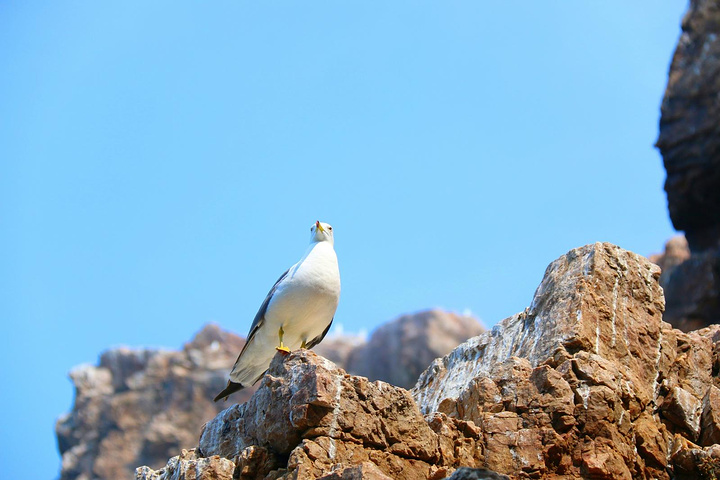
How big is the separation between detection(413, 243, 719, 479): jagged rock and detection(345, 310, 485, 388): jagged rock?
123ft

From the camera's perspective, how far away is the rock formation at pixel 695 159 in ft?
74.3

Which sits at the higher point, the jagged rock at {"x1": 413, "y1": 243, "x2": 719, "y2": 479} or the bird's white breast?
the bird's white breast

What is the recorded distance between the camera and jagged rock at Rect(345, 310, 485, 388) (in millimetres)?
48625

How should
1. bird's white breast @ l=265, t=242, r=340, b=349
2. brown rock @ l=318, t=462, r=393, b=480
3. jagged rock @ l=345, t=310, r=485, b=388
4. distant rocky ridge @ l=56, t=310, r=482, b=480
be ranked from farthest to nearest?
distant rocky ridge @ l=56, t=310, r=482, b=480 → jagged rock @ l=345, t=310, r=485, b=388 → bird's white breast @ l=265, t=242, r=340, b=349 → brown rock @ l=318, t=462, r=393, b=480

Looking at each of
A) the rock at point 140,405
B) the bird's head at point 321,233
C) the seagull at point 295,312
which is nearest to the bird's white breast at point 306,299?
the seagull at point 295,312

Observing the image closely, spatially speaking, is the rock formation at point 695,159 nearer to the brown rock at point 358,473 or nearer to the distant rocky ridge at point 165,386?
the brown rock at point 358,473

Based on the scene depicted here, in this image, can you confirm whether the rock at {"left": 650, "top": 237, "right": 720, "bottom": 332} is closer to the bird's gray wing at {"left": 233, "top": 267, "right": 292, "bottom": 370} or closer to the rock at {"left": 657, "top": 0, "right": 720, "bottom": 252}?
the rock at {"left": 657, "top": 0, "right": 720, "bottom": 252}

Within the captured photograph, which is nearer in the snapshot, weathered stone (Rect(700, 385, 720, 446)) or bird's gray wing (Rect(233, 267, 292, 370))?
weathered stone (Rect(700, 385, 720, 446))

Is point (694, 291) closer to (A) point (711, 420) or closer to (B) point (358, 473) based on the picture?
(A) point (711, 420)

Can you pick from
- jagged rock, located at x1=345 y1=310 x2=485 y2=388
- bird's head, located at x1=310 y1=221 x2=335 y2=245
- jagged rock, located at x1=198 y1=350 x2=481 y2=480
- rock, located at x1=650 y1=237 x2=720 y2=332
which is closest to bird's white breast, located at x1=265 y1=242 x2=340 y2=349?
bird's head, located at x1=310 y1=221 x2=335 y2=245

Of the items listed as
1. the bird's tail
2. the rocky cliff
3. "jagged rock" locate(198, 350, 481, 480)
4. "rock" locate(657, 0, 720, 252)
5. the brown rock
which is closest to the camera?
the brown rock

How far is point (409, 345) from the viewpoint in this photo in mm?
50156

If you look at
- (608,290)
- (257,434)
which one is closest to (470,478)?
(257,434)

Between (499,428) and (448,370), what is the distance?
9.44ft
